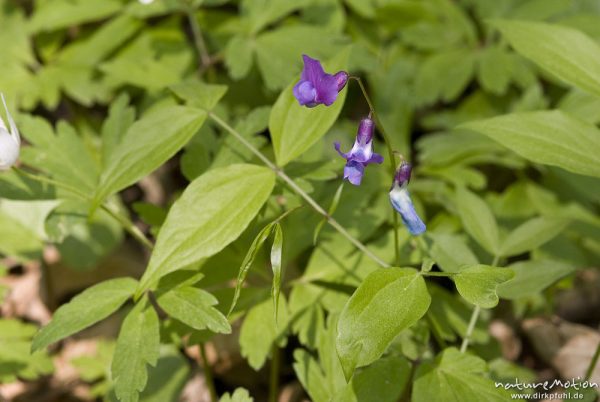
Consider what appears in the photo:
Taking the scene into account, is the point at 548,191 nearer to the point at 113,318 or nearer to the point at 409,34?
the point at 409,34

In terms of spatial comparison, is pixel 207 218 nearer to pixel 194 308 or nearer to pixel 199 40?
pixel 194 308

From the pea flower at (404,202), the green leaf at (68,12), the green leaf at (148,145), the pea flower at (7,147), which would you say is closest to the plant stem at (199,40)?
the green leaf at (68,12)

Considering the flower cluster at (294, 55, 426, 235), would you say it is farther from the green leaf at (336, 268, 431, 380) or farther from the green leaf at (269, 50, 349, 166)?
the green leaf at (269, 50, 349, 166)

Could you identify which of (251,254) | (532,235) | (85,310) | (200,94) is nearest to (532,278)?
(532,235)

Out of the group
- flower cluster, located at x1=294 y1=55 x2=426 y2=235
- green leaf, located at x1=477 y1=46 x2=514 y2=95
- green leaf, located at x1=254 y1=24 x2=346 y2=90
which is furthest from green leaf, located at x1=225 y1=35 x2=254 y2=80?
flower cluster, located at x1=294 y1=55 x2=426 y2=235

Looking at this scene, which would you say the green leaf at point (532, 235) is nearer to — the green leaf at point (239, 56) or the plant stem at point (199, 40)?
the green leaf at point (239, 56)

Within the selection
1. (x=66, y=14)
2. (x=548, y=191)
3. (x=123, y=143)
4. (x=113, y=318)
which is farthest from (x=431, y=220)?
(x=66, y=14)
